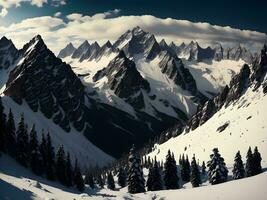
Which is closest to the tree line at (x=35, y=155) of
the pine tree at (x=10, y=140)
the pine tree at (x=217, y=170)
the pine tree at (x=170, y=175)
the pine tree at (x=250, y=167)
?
the pine tree at (x=10, y=140)

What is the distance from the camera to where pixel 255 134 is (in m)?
176

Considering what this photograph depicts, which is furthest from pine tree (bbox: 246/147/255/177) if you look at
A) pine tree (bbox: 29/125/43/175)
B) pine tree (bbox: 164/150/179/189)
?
pine tree (bbox: 29/125/43/175)

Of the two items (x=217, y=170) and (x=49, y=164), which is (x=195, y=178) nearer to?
(x=217, y=170)

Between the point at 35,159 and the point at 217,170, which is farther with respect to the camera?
the point at 217,170

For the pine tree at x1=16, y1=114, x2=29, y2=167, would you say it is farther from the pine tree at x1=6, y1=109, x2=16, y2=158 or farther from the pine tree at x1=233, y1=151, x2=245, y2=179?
the pine tree at x1=233, y1=151, x2=245, y2=179

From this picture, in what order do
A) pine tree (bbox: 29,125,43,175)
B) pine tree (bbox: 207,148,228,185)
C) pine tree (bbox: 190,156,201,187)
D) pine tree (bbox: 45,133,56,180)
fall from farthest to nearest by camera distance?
pine tree (bbox: 190,156,201,187), pine tree (bbox: 207,148,228,185), pine tree (bbox: 45,133,56,180), pine tree (bbox: 29,125,43,175)

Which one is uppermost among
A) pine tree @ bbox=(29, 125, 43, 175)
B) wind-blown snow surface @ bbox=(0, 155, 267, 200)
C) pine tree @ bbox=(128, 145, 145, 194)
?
pine tree @ bbox=(29, 125, 43, 175)

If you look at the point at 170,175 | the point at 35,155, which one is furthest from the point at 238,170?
the point at 35,155

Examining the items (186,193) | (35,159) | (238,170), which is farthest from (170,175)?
(186,193)

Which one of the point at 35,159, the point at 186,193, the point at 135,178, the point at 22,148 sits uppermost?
the point at 22,148

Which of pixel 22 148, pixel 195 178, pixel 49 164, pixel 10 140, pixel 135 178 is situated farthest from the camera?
pixel 195 178

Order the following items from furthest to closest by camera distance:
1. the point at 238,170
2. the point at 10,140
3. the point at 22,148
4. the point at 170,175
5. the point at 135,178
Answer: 1. the point at 238,170
2. the point at 170,175
3. the point at 10,140
4. the point at 22,148
5. the point at 135,178

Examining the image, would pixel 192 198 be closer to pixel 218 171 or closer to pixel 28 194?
pixel 28 194

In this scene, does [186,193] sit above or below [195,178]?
below
